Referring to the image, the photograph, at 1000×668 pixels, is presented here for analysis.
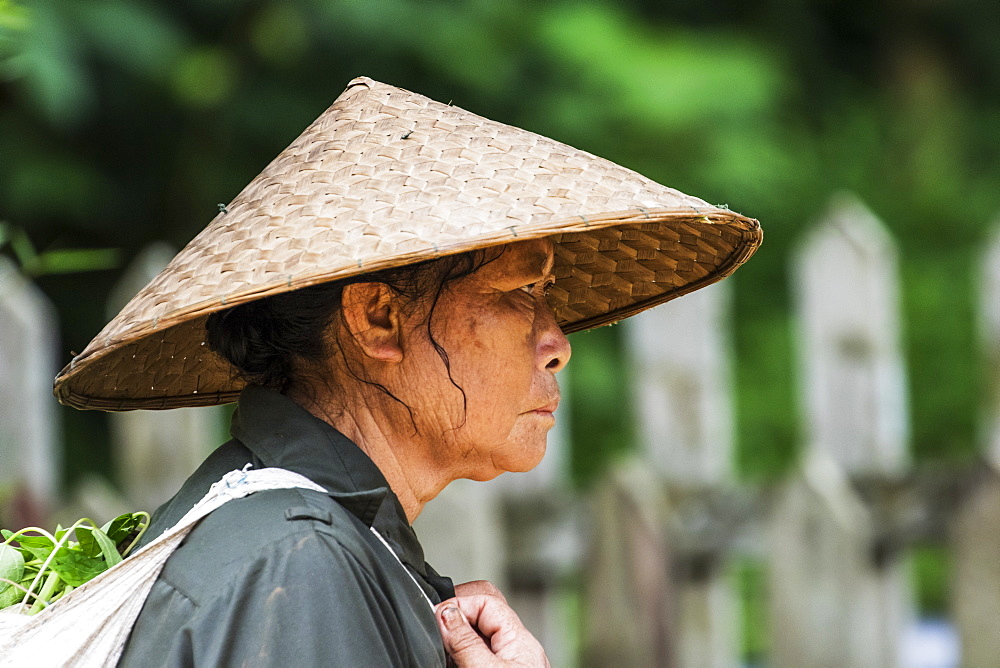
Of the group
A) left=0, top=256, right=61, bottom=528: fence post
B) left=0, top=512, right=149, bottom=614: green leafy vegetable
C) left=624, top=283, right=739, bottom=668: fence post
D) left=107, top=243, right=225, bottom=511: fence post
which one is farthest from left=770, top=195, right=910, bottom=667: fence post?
left=0, top=256, right=61, bottom=528: fence post

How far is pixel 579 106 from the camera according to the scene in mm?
4496

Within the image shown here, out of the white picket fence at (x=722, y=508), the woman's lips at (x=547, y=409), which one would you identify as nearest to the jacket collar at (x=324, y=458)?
the woman's lips at (x=547, y=409)

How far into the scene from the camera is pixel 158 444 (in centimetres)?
318

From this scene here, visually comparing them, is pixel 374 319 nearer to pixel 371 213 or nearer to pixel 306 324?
pixel 306 324

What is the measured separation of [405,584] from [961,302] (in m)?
5.14

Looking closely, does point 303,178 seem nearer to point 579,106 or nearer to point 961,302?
point 579,106

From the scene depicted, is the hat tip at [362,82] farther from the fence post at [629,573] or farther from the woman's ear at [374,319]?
the fence post at [629,573]

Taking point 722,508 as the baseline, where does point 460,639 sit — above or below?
above

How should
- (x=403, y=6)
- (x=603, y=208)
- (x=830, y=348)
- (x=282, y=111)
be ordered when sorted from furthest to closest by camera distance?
(x=282, y=111)
(x=403, y=6)
(x=830, y=348)
(x=603, y=208)

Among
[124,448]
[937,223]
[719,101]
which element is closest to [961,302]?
[937,223]

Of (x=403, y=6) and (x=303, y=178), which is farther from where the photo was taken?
(x=403, y=6)

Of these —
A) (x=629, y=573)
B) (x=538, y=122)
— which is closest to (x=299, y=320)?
(x=629, y=573)

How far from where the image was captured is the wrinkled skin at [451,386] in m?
1.36

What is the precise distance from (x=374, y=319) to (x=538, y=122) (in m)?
3.27
